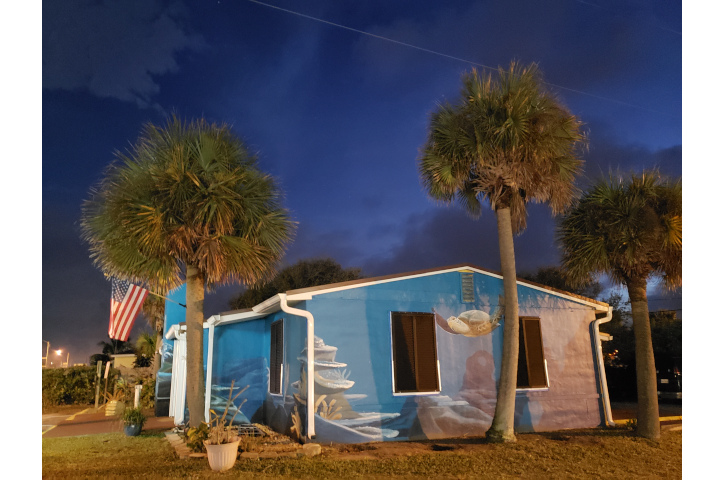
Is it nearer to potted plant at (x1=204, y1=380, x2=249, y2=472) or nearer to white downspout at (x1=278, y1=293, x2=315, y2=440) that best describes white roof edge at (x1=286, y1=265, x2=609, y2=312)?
white downspout at (x1=278, y1=293, x2=315, y2=440)

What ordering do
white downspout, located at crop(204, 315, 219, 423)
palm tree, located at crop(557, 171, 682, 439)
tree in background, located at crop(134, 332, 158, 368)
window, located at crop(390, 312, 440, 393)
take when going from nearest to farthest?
window, located at crop(390, 312, 440, 393)
palm tree, located at crop(557, 171, 682, 439)
white downspout, located at crop(204, 315, 219, 423)
tree in background, located at crop(134, 332, 158, 368)

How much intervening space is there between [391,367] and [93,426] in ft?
33.6

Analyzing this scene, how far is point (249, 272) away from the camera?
984 cm

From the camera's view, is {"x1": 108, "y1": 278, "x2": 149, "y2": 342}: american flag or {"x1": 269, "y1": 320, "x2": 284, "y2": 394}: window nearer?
{"x1": 269, "y1": 320, "x2": 284, "y2": 394}: window

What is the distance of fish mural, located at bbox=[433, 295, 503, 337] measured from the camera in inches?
417

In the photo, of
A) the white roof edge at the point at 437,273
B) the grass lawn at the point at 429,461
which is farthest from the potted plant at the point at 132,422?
the white roof edge at the point at 437,273

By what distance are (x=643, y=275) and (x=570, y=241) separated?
164 cm

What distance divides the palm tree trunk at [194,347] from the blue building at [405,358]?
1412 millimetres

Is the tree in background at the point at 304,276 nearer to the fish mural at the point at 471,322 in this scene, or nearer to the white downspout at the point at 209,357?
the white downspout at the point at 209,357

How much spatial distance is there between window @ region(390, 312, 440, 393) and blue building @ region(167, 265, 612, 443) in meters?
0.02

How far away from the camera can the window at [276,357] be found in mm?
10750

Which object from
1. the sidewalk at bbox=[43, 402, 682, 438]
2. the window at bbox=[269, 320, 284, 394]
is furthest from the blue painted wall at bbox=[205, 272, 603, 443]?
the sidewalk at bbox=[43, 402, 682, 438]

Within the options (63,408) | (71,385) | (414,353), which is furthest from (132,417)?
(71,385)
